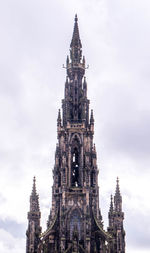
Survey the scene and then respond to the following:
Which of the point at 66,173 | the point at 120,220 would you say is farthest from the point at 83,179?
the point at 120,220

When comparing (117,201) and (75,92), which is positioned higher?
(75,92)

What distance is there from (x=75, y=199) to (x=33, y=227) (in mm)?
8553

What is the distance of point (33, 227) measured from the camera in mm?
86062

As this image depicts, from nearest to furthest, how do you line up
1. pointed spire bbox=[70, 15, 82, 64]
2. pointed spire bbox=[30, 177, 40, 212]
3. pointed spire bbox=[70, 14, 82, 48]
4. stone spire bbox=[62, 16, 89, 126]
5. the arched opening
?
1. the arched opening
2. pointed spire bbox=[30, 177, 40, 212]
3. stone spire bbox=[62, 16, 89, 126]
4. pointed spire bbox=[70, 15, 82, 64]
5. pointed spire bbox=[70, 14, 82, 48]

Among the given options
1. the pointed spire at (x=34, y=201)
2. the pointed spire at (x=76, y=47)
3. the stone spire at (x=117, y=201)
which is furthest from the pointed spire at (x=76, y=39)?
the stone spire at (x=117, y=201)

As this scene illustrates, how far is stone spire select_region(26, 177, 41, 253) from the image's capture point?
85.0m

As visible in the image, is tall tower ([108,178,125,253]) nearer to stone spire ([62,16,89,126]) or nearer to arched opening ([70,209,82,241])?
arched opening ([70,209,82,241])

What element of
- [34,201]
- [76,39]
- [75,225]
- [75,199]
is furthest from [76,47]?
[75,225]

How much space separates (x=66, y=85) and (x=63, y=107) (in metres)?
4.24

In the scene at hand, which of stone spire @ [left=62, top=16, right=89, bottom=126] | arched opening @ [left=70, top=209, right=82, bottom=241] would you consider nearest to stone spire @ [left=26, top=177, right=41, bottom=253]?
arched opening @ [left=70, top=209, right=82, bottom=241]

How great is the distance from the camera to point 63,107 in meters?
98.3

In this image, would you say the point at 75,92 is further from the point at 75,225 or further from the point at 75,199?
the point at 75,225

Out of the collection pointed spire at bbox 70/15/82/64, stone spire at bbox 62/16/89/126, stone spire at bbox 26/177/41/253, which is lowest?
stone spire at bbox 26/177/41/253

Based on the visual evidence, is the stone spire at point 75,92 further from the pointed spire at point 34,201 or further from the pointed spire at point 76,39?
the pointed spire at point 34,201
